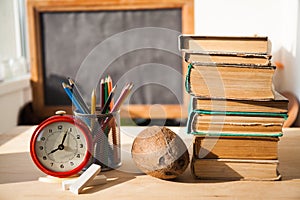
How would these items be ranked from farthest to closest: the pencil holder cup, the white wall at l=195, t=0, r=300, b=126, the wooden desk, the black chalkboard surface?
the black chalkboard surface < the white wall at l=195, t=0, r=300, b=126 < the pencil holder cup < the wooden desk

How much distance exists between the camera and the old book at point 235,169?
0.76 meters

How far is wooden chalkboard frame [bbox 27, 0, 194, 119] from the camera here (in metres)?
1.95

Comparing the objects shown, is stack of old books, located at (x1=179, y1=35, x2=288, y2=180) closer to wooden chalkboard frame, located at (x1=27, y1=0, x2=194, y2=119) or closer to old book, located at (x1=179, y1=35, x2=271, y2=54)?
old book, located at (x1=179, y1=35, x2=271, y2=54)

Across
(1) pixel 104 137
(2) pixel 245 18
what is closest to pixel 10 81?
(2) pixel 245 18

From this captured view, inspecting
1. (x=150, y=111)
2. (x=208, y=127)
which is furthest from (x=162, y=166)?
(x=150, y=111)

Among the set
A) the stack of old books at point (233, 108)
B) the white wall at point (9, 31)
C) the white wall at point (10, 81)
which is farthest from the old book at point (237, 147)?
the white wall at point (9, 31)

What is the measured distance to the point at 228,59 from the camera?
0.76 meters

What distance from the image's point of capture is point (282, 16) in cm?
188

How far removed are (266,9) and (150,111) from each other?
758 mm

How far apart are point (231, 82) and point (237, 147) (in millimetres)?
128

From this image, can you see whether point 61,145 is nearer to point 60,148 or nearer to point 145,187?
point 60,148

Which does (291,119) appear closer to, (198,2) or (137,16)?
(198,2)

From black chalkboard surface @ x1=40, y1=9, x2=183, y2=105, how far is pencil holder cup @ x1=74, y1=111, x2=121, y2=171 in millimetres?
1147

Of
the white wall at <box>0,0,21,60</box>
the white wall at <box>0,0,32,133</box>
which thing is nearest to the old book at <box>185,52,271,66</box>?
the white wall at <box>0,0,32,133</box>
